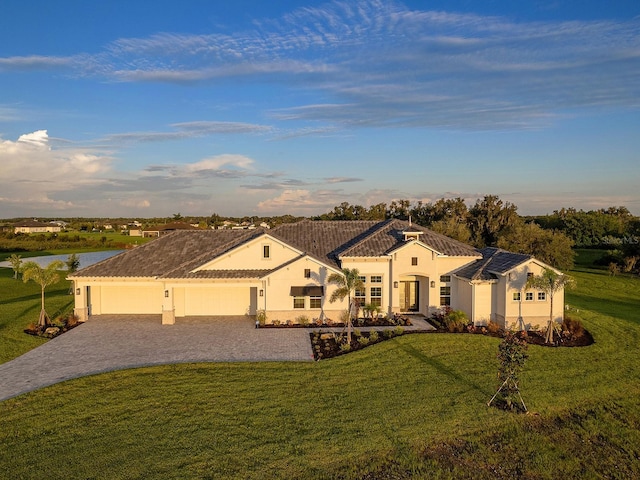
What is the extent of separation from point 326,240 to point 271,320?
26.2ft

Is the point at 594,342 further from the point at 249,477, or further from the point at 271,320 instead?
the point at 249,477

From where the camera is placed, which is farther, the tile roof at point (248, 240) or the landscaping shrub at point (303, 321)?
the tile roof at point (248, 240)

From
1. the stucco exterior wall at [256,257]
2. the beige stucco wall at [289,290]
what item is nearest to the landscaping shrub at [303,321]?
the beige stucco wall at [289,290]

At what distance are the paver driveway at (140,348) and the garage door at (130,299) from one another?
6.04 ft

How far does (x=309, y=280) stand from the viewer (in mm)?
25016

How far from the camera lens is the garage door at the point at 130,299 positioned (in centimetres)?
2728

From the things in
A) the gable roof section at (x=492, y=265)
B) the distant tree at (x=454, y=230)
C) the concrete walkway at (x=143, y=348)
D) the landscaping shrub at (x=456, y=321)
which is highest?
the distant tree at (x=454, y=230)

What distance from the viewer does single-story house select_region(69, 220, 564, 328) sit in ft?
79.5

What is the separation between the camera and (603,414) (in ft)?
43.7

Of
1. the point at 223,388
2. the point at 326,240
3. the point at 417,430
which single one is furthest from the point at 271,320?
the point at 417,430

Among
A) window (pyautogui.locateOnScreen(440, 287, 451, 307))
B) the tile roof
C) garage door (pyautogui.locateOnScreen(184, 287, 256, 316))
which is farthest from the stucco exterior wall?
window (pyautogui.locateOnScreen(440, 287, 451, 307))

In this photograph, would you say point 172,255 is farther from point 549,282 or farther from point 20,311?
point 549,282

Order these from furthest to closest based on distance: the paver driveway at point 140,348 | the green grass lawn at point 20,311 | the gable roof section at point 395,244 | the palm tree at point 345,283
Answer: the gable roof section at point 395,244 < the palm tree at point 345,283 < the green grass lawn at point 20,311 < the paver driveway at point 140,348

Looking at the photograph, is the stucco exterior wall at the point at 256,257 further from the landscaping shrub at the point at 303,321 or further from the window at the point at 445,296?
the window at the point at 445,296
